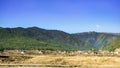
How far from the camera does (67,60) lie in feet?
366

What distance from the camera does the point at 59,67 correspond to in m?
87.9

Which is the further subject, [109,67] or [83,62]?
[83,62]

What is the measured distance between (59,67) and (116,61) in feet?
82.7

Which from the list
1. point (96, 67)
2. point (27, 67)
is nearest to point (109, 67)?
point (96, 67)

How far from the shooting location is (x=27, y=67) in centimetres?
8688

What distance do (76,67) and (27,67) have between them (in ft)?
42.8

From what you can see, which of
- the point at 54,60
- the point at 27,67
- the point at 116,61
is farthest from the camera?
the point at 54,60

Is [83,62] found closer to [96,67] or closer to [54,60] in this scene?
[54,60]

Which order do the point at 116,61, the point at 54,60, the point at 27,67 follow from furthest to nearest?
the point at 54,60 → the point at 116,61 → the point at 27,67

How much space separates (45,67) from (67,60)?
24.4 meters

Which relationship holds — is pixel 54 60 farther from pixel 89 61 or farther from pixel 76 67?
pixel 76 67

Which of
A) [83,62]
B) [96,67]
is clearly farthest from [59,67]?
[83,62]

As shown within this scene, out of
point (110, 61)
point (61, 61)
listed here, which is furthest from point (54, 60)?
point (110, 61)

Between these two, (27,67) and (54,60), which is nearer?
(27,67)
